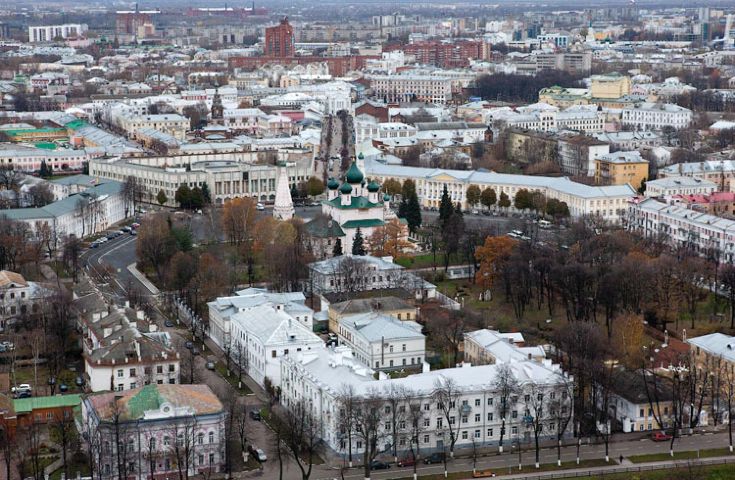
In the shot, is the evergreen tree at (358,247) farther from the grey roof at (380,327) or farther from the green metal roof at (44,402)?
the green metal roof at (44,402)

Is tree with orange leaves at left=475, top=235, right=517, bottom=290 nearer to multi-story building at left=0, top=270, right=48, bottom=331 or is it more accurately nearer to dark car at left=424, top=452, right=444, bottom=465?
multi-story building at left=0, top=270, right=48, bottom=331

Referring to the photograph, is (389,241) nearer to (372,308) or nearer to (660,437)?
(372,308)

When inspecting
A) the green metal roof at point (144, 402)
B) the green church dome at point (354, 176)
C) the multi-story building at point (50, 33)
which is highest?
the green church dome at point (354, 176)

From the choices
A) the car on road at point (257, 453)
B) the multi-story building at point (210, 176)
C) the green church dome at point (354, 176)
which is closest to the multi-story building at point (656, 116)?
the multi-story building at point (210, 176)

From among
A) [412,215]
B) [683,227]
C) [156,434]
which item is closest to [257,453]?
[156,434]

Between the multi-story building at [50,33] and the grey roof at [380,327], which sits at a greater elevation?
the grey roof at [380,327]

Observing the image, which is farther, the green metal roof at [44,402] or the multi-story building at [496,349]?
the multi-story building at [496,349]
